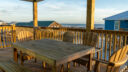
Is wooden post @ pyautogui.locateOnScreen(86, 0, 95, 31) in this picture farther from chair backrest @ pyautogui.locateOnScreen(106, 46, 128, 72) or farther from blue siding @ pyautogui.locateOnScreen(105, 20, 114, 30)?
blue siding @ pyautogui.locateOnScreen(105, 20, 114, 30)

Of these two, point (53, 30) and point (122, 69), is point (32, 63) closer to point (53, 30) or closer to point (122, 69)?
point (53, 30)

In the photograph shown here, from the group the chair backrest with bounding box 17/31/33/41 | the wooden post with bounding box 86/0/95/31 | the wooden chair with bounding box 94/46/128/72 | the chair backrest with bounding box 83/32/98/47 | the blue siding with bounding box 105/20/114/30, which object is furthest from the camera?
the blue siding with bounding box 105/20/114/30

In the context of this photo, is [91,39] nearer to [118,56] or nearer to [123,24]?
[118,56]

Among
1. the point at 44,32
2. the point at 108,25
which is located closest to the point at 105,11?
the point at 108,25

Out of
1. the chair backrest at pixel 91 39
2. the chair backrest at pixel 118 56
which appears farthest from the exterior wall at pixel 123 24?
the chair backrest at pixel 118 56

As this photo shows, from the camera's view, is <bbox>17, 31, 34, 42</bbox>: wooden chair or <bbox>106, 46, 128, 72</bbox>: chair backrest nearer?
<bbox>106, 46, 128, 72</bbox>: chair backrest

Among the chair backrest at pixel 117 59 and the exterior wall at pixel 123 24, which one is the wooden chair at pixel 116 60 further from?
the exterior wall at pixel 123 24

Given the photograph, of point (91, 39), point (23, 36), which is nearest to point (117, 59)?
point (91, 39)

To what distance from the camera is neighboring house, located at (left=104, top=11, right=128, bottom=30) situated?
11.1 metres

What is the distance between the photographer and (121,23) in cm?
1157

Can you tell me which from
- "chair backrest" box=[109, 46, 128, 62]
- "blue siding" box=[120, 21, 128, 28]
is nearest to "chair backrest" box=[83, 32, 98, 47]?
"chair backrest" box=[109, 46, 128, 62]

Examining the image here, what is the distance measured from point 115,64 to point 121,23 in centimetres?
1194

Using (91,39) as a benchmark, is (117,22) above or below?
above

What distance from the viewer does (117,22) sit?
12141mm
